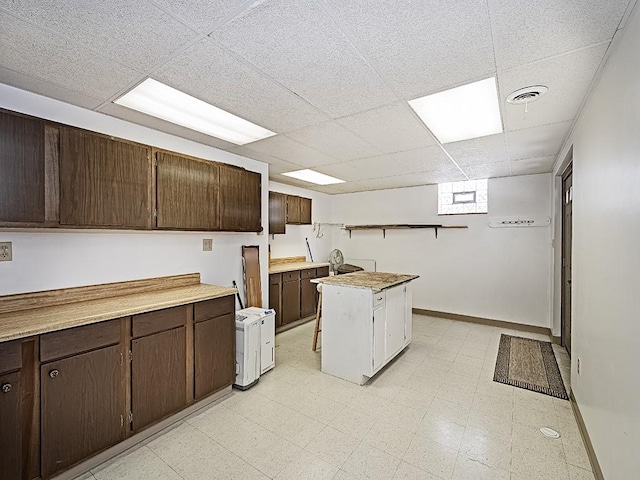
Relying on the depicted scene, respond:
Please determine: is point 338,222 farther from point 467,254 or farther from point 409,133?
point 409,133

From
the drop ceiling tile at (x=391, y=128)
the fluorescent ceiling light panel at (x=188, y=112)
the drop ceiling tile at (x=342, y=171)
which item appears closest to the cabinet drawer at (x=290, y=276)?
the drop ceiling tile at (x=342, y=171)

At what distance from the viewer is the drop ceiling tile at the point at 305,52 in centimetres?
132

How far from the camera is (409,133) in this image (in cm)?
279

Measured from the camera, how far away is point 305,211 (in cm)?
555

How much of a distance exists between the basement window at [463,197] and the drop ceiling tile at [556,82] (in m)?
2.61

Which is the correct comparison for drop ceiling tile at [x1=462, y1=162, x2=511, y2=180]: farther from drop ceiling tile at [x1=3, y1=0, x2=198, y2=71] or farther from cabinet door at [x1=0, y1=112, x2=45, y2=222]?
cabinet door at [x1=0, y1=112, x2=45, y2=222]

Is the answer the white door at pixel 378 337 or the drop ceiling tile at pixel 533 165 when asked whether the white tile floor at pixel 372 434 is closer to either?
the white door at pixel 378 337

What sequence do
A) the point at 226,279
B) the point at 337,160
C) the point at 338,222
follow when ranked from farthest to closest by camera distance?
the point at 338,222 < the point at 337,160 < the point at 226,279

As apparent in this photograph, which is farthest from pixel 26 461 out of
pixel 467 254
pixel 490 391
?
pixel 467 254

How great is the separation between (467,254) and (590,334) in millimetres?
3146

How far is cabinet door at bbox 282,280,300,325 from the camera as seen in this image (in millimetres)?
4554

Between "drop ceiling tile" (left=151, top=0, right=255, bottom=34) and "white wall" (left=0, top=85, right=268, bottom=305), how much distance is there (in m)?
1.46

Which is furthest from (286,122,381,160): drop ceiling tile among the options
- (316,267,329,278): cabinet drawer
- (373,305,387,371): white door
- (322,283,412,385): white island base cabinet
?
(316,267,329,278): cabinet drawer

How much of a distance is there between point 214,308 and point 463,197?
4.42 meters
